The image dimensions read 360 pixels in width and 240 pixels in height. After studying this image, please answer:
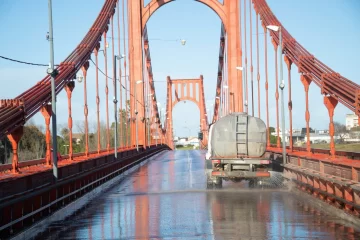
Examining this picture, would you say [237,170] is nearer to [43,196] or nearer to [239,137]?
[239,137]

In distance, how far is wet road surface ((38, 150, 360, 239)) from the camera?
39.6 feet

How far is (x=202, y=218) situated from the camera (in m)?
14.6

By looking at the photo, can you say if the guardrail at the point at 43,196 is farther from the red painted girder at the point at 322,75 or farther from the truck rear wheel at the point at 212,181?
the red painted girder at the point at 322,75

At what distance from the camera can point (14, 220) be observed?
12.2 meters

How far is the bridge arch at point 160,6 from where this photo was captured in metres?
63.4

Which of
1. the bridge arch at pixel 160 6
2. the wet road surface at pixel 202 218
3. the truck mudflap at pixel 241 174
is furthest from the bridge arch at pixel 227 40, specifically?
the wet road surface at pixel 202 218

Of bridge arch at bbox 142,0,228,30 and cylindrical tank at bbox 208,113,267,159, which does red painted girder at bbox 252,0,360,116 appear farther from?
bridge arch at bbox 142,0,228,30

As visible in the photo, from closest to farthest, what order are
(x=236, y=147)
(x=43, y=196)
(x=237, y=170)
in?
(x=43, y=196) < (x=237, y=170) < (x=236, y=147)

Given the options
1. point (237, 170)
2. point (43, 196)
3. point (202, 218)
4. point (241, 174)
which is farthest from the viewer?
point (237, 170)

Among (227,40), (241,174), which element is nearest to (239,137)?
(241,174)

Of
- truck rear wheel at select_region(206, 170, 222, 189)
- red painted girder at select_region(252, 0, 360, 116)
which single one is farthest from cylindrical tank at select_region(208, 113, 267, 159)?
red painted girder at select_region(252, 0, 360, 116)

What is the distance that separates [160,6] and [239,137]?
44.2 meters

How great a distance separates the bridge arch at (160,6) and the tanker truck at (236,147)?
3968cm

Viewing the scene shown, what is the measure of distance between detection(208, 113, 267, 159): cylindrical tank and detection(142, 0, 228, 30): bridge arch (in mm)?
39651
